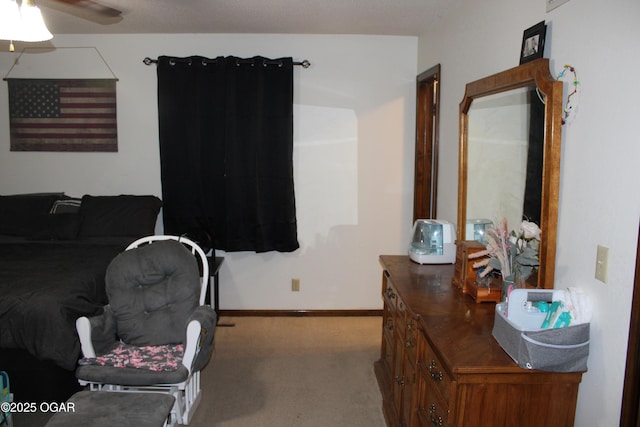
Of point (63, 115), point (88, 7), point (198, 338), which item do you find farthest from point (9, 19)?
point (63, 115)

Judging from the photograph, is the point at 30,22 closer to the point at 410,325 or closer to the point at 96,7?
the point at 96,7

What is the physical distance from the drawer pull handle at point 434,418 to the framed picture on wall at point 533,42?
144cm

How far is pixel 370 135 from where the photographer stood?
405 cm

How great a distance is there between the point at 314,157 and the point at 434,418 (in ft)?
8.69

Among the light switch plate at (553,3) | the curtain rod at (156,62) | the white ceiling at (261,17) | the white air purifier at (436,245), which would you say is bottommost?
the white air purifier at (436,245)

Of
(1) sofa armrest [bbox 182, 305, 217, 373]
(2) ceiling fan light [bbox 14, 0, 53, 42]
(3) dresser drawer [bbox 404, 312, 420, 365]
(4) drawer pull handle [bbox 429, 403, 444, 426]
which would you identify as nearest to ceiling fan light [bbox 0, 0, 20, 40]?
(2) ceiling fan light [bbox 14, 0, 53, 42]

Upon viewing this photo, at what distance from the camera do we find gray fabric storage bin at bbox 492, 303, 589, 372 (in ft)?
4.79

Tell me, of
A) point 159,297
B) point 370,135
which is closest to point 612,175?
point 159,297

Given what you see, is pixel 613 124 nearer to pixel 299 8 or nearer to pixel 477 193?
pixel 477 193

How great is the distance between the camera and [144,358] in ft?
7.81

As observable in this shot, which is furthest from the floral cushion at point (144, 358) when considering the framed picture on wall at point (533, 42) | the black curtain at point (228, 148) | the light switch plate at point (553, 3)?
the light switch plate at point (553, 3)

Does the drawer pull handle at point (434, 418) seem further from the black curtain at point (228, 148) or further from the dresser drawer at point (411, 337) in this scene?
the black curtain at point (228, 148)

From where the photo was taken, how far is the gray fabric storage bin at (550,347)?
1.46 m

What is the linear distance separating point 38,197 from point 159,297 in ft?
6.37
